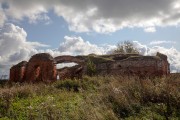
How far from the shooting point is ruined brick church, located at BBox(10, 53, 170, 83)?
27953 mm

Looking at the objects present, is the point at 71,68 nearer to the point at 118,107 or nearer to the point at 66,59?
the point at 66,59

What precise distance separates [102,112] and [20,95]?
688cm

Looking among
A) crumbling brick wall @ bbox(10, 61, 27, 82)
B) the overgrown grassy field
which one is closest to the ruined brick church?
crumbling brick wall @ bbox(10, 61, 27, 82)

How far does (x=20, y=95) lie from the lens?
12.9 metres

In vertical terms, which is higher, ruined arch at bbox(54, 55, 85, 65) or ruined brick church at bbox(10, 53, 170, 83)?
ruined arch at bbox(54, 55, 85, 65)

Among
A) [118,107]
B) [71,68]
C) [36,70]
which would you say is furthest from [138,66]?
[118,107]

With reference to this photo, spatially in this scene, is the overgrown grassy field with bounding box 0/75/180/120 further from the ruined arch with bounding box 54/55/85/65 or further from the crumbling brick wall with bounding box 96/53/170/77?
the ruined arch with bounding box 54/55/85/65

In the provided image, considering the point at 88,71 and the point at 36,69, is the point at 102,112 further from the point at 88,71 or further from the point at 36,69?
the point at 36,69

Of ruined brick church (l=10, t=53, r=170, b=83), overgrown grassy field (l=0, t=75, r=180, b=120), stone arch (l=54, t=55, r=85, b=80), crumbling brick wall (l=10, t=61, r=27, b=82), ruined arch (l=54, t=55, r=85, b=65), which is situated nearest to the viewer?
overgrown grassy field (l=0, t=75, r=180, b=120)

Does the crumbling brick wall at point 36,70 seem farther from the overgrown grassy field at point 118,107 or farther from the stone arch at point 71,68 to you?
the overgrown grassy field at point 118,107

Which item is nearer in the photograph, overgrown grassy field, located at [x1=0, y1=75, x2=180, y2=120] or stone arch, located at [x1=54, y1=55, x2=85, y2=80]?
overgrown grassy field, located at [x1=0, y1=75, x2=180, y2=120]

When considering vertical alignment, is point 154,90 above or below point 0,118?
above

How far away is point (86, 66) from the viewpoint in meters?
30.4

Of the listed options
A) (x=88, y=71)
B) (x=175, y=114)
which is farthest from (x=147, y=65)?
(x=175, y=114)
